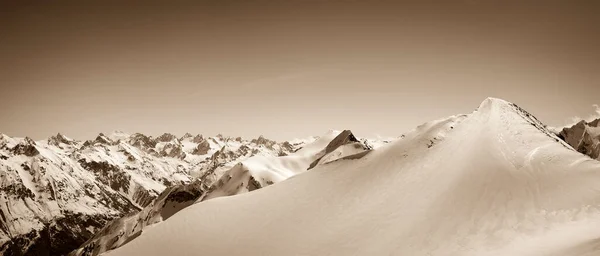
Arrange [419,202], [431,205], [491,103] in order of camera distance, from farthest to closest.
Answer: [491,103] → [419,202] → [431,205]

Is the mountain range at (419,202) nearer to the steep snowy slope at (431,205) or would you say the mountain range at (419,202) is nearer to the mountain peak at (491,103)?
the steep snowy slope at (431,205)

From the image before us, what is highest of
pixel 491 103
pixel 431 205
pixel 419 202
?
pixel 491 103

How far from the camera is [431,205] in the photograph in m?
38.0

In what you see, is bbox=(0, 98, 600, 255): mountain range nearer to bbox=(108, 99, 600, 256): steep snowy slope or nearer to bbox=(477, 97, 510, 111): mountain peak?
bbox=(108, 99, 600, 256): steep snowy slope

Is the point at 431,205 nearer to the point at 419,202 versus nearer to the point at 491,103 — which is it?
the point at 419,202

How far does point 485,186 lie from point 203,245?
102 ft

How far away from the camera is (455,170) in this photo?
4169 cm

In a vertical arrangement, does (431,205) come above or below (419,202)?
below

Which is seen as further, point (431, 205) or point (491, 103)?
point (491, 103)

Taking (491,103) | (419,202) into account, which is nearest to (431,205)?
(419,202)

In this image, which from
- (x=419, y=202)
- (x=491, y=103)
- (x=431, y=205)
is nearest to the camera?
(x=431, y=205)

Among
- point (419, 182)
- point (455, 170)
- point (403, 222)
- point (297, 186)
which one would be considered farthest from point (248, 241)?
point (455, 170)

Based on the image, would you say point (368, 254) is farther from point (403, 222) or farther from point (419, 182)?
point (419, 182)

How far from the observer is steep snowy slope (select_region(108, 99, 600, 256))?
31297mm
